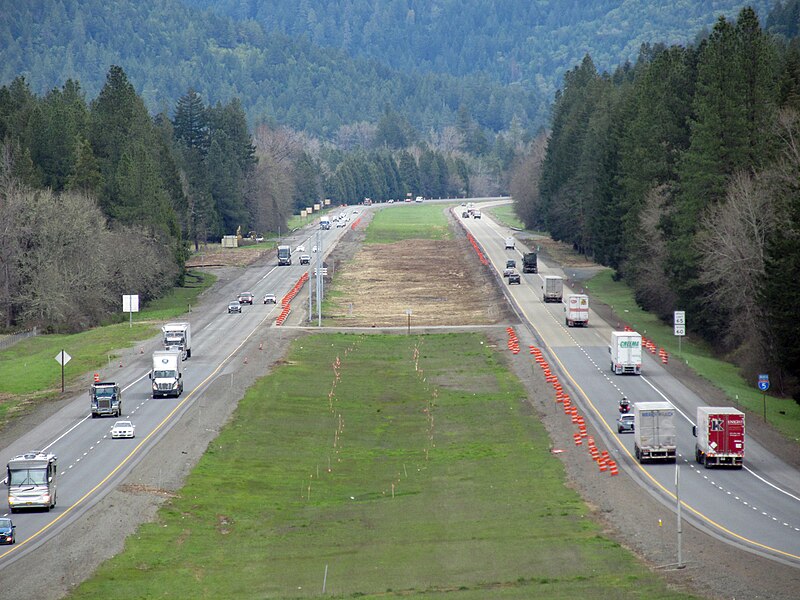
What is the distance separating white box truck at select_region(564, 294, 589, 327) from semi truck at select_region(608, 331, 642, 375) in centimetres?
2205

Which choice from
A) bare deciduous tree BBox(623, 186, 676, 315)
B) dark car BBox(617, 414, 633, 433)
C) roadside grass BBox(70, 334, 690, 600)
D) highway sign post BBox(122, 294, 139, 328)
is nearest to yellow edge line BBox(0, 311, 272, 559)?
roadside grass BBox(70, 334, 690, 600)

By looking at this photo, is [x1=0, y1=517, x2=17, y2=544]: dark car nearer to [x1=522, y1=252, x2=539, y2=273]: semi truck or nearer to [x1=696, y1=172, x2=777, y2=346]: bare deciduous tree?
[x1=696, y1=172, x2=777, y2=346]: bare deciduous tree

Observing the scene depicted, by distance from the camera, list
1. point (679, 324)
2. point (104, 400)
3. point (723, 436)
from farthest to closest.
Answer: point (679, 324) < point (104, 400) < point (723, 436)

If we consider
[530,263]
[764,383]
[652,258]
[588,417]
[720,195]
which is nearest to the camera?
[764,383]

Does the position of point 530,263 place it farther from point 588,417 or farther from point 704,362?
point 588,417

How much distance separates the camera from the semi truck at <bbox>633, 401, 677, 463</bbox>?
61062mm

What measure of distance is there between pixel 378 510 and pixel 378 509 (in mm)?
219

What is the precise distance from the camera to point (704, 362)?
9319 cm

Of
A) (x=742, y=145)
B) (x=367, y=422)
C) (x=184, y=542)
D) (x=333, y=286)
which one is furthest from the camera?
(x=333, y=286)

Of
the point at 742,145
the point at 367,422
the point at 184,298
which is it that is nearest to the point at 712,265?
the point at 742,145

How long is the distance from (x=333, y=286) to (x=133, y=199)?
26363 mm

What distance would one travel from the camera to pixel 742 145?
3912 inches

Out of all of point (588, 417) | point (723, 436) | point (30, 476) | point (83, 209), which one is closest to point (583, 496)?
point (723, 436)

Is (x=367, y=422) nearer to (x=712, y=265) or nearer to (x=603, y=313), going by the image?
(x=712, y=265)
